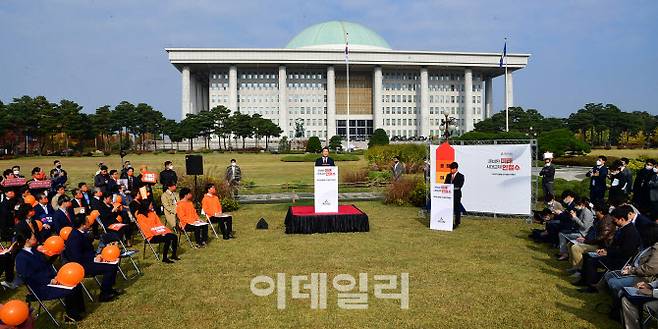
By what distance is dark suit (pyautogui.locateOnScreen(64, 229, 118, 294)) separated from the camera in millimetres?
7645

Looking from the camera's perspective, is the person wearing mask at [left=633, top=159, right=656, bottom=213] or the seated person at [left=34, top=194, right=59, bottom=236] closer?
the seated person at [left=34, top=194, right=59, bottom=236]

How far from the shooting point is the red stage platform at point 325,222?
43.0 ft

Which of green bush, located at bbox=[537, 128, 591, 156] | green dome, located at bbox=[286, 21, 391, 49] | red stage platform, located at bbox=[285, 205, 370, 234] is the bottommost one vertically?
red stage platform, located at bbox=[285, 205, 370, 234]

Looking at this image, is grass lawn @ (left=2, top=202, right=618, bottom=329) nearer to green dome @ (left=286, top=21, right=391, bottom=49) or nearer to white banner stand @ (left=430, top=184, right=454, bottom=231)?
white banner stand @ (left=430, top=184, right=454, bottom=231)

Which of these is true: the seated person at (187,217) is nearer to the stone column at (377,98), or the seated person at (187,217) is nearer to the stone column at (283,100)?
the stone column at (283,100)

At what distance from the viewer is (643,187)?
546 inches

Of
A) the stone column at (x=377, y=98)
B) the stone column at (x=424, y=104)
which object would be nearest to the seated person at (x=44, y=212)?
the stone column at (x=377, y=98)

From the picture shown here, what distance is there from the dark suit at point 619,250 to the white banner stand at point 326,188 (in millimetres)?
6996

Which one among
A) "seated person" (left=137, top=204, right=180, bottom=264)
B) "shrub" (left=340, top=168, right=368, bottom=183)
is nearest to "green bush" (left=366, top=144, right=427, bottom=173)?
"shrub" (left=340, top=168, right=368, bottom=183)

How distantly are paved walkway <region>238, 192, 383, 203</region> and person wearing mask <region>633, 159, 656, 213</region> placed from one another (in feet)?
33.5

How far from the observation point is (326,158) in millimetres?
14367

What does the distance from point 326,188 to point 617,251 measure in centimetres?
765

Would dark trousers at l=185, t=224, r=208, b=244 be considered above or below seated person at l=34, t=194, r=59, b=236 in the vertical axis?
below

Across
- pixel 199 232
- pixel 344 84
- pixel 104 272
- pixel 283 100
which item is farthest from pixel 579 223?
pixel 344 84
